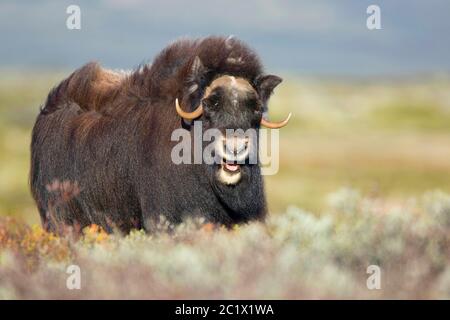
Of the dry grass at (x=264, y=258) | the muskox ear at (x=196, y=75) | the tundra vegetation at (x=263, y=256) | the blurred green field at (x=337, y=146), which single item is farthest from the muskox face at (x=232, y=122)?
the blurred green field at (x=337, y=146)

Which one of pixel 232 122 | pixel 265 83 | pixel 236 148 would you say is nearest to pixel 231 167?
pixel 236 148

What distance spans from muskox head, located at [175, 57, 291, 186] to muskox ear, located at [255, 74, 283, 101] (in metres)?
0.22

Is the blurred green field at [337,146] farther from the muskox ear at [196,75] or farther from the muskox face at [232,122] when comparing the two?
the muskox ear at [196,75]

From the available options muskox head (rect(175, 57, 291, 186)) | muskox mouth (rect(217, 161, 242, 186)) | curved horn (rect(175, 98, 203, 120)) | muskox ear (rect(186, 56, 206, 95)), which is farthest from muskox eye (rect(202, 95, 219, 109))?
muskox mouth (rect(217, 161, 242, 186))

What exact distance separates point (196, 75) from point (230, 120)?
2.00 ft

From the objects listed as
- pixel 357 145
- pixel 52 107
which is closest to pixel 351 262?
pixel 52 107

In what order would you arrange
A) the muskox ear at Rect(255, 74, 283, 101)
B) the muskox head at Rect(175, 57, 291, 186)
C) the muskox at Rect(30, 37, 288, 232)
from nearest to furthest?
the muskox head at Rect(175, 57, 291, 186) → the muskox at Rect(30, 37, 288, 232) → the muskox ear at Rect(255, 74, 283, 101)

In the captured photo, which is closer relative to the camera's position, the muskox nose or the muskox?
the muskox nose

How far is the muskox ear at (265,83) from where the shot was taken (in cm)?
784

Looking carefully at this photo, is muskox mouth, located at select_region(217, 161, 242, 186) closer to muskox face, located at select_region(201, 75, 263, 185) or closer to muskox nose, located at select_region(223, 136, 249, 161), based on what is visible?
muskox face, located at select_region(201, 75, 263, 185)

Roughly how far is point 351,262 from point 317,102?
69.0 metres

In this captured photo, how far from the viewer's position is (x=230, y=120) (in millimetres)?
7332

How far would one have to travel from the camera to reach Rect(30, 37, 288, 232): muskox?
7.52m
